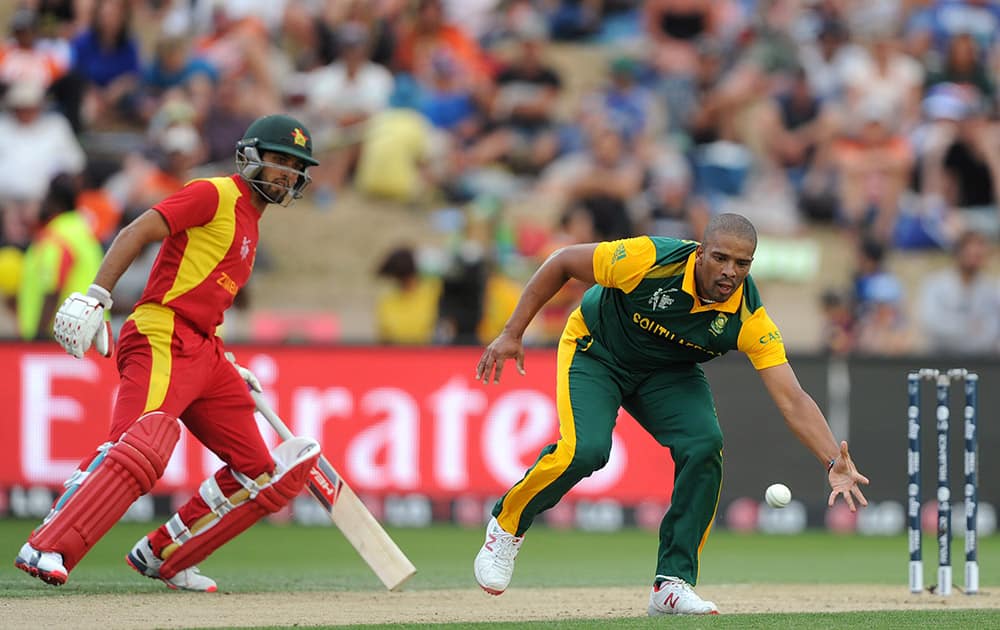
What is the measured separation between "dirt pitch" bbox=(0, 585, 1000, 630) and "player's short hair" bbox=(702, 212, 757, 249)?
1.89 m

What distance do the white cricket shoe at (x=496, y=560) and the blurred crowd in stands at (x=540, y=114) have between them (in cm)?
712

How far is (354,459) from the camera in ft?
42.4

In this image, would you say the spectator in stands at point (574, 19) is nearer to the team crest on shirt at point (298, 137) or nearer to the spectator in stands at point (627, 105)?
the spectator in stands at point (627, 105)

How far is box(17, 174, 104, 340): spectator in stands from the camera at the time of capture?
12250mm

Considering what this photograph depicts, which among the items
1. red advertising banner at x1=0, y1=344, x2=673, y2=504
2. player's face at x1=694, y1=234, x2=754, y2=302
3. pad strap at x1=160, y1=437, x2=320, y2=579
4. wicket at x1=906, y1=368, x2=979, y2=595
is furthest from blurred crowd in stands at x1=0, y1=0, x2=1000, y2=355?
player's face at x1=694, y1=234, x2=754, y2=302

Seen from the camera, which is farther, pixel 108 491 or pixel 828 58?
pixel 828 58

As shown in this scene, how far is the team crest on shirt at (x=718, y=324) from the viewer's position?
725cm

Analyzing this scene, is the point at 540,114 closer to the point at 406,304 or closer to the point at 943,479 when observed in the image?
the point at 406,304

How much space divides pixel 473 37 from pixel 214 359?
38.7 ft

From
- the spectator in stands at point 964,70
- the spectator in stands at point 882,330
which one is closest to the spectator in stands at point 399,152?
the spectator in stands at point 882,330

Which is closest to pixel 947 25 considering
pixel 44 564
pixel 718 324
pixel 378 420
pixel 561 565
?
pixel 378 420

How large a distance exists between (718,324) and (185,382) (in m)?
2.57

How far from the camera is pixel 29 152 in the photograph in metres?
15.6

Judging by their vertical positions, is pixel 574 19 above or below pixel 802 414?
above
